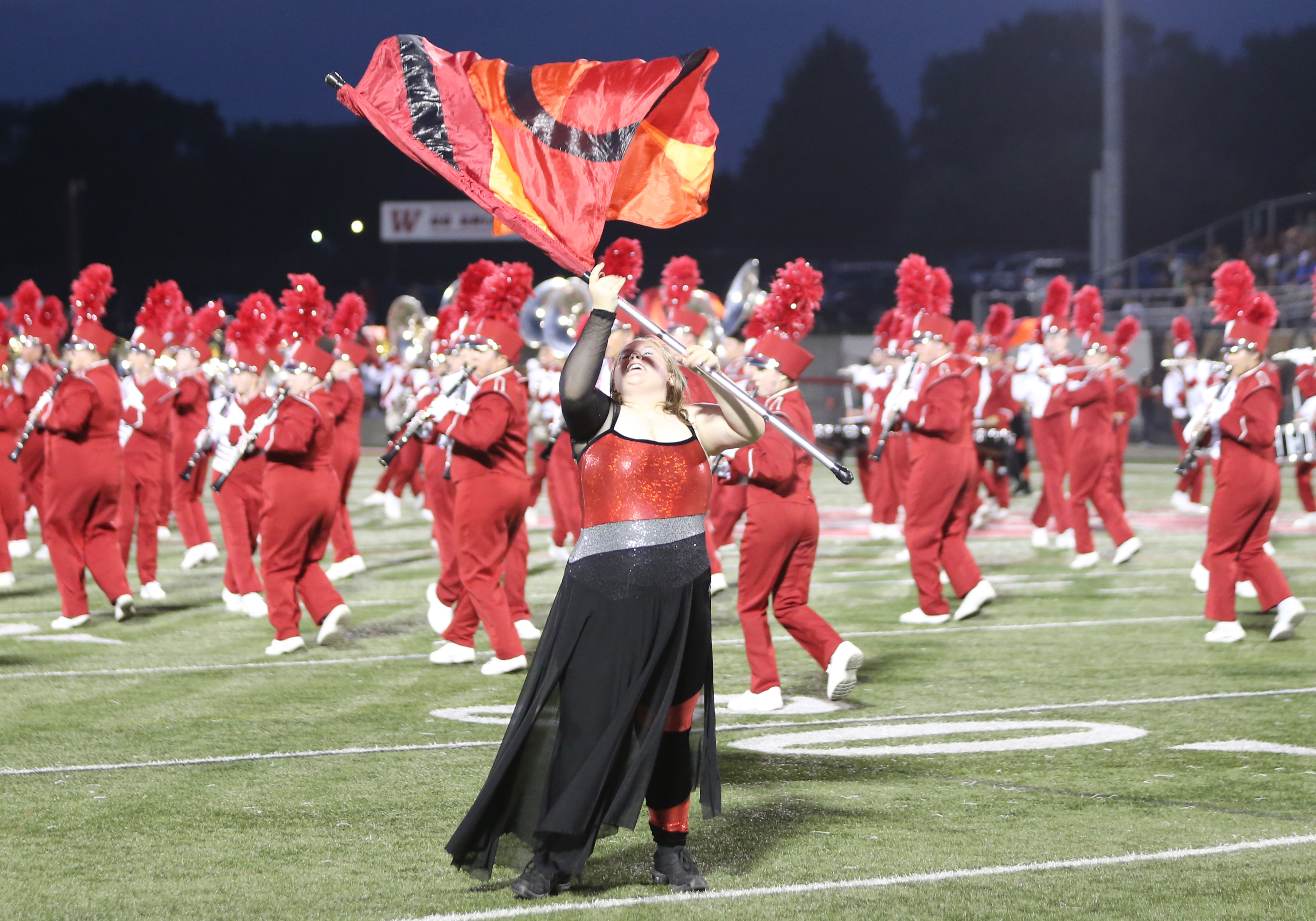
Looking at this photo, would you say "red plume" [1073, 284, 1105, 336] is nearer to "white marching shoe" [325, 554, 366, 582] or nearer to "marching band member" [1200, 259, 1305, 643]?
"marching band member" [1200, 259, 1305, 643]

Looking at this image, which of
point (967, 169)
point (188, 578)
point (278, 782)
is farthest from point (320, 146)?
point (278, 782)

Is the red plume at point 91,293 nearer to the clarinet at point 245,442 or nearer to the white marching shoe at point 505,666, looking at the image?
the clarinet at point 245,442

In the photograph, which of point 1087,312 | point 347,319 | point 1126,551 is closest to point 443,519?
point 347,319

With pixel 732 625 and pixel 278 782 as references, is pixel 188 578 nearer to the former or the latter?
pixel 732 625

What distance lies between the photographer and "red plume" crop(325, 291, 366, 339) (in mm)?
13273

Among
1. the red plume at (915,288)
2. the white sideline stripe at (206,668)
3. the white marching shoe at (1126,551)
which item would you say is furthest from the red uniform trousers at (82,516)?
the white marching shoe at (1126,551)

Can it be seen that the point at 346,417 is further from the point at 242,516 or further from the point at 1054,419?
the point at 1054,419

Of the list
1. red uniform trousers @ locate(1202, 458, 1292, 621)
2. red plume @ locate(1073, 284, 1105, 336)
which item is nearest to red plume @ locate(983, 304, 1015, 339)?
red plume @ locate(1073, 284, 1105, 336)

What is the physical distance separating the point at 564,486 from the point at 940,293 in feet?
11.4

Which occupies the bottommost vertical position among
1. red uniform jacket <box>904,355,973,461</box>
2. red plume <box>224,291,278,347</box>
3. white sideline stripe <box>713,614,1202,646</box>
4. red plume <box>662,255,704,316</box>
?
white sideline stripe <box>713,614,1202,646</box>

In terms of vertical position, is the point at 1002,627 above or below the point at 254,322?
below

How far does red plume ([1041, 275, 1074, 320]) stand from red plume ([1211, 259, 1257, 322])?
5.39 metres

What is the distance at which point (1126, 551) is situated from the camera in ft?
43.9

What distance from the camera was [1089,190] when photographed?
5081cm
